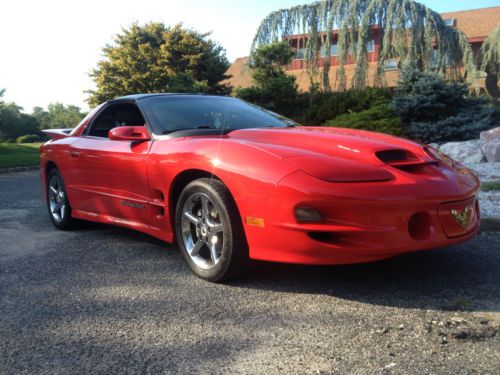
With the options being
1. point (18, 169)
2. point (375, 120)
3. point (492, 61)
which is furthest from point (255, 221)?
point (492, 61)

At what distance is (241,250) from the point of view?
306 cm

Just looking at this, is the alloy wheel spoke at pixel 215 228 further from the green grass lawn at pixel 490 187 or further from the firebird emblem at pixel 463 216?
the green grass lawn at pixel 490 187

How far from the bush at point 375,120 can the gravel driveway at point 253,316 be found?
26.2 feet

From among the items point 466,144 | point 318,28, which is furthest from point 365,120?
point 318,28

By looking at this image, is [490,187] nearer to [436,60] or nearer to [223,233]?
[223,233]

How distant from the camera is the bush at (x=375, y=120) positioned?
11.7 m

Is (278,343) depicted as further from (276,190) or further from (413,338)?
(276,190)

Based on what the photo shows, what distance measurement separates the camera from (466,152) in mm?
9375

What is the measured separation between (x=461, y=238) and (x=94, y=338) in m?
2.16

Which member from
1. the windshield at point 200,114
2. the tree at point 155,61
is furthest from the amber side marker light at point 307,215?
the tree at point 155,61

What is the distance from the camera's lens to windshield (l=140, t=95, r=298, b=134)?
3932 mm

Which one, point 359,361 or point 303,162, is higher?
point 303,162

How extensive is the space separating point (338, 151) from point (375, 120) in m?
9.62

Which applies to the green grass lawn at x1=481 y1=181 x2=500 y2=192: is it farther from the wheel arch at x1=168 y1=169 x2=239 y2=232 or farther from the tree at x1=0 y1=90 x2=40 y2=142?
the tree at x1=0 y1=90 x2=40 y2=142
